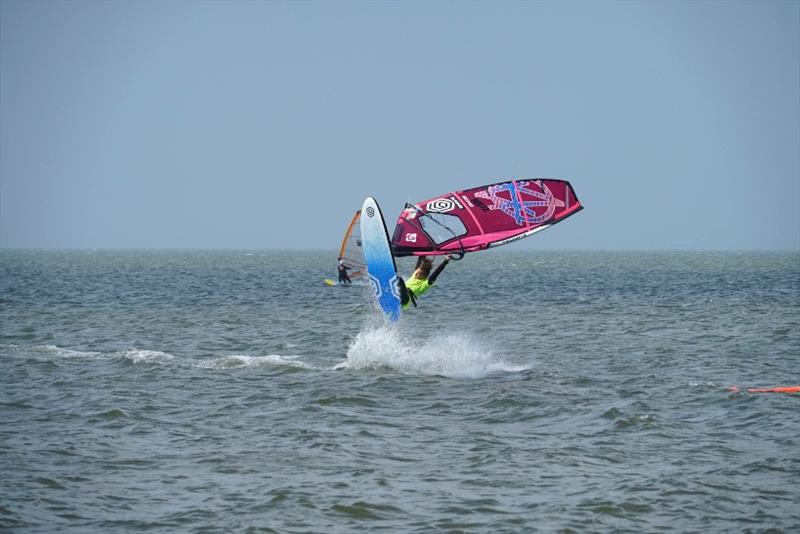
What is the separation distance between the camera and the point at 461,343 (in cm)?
2797

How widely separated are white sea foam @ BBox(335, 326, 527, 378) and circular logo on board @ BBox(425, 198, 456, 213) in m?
3.02

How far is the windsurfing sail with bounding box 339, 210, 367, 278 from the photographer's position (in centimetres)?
2100

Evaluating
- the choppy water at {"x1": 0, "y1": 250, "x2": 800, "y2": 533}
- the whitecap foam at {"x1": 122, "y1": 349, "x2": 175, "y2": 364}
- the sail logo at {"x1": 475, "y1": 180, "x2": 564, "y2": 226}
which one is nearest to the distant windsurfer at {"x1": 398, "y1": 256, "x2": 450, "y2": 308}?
the choppy water at {"x1": 0, "y1": 250, "x2": 800, "y2": 533}

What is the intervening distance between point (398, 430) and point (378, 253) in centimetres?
513

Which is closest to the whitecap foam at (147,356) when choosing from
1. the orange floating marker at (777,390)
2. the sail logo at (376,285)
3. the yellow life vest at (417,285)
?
the sail logo at (376,285)

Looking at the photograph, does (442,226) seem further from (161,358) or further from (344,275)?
(161,358)

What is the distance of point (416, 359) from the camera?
2380cm

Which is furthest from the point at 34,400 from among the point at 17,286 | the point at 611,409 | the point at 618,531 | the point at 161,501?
the point at 17,286

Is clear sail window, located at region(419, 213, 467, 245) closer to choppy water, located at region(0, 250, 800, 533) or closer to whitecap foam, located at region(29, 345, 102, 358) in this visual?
choppy water, located at region(0, 250, 800, 533)

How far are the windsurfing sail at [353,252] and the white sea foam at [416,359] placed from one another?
169 cm

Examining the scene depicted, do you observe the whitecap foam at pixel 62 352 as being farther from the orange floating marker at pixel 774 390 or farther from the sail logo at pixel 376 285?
the orange floating marker at pixel 774 390

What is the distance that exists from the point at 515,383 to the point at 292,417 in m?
5.56

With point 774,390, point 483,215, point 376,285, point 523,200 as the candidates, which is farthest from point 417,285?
point 774,390

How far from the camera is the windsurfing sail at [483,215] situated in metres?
21.4
